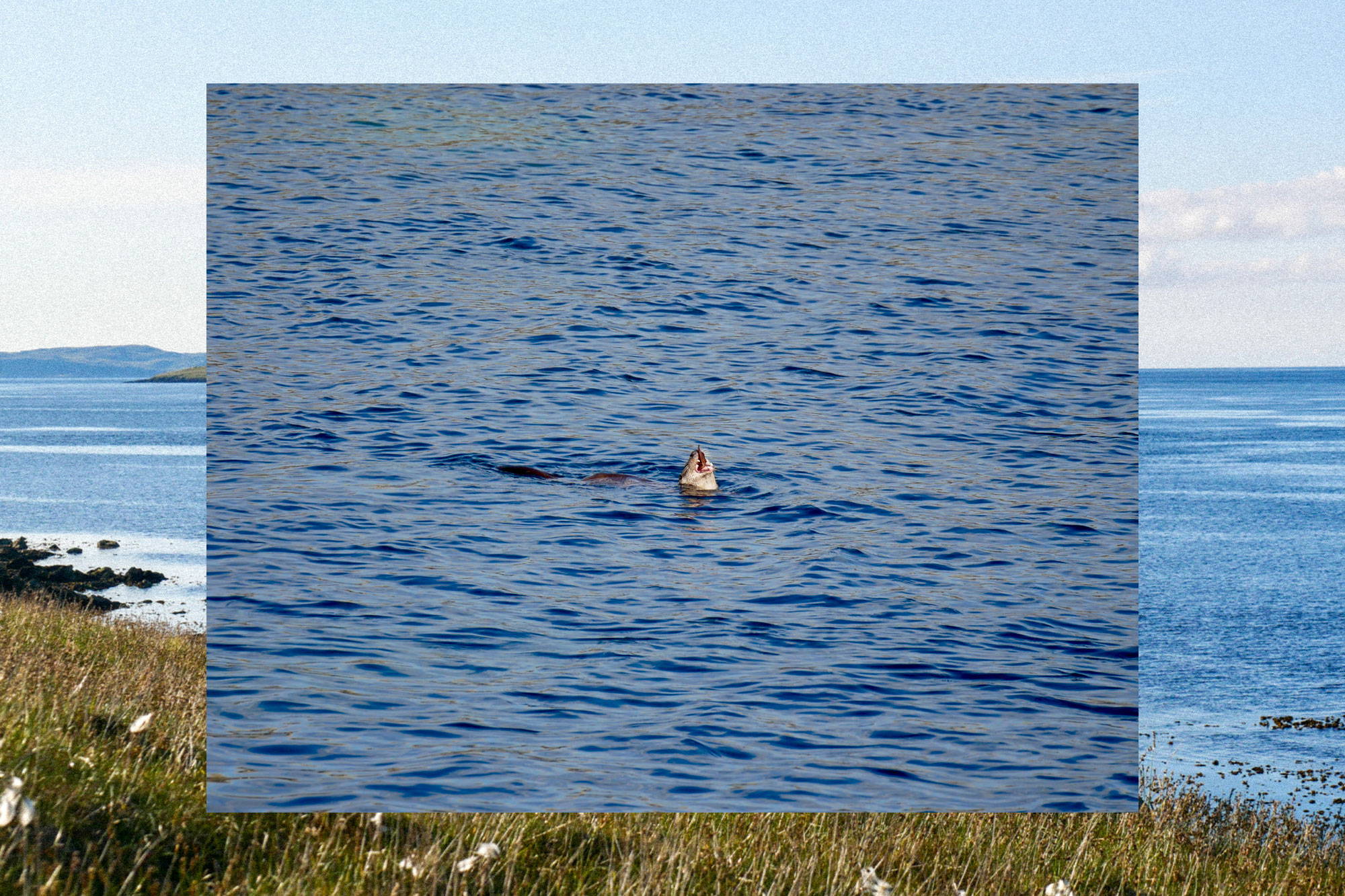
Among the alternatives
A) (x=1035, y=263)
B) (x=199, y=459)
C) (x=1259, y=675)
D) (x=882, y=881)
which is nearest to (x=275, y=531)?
(x=882, y=881)

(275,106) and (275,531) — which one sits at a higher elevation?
(275,106)

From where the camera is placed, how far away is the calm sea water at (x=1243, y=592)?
83.3 ft

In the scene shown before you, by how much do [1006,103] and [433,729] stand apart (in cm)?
481

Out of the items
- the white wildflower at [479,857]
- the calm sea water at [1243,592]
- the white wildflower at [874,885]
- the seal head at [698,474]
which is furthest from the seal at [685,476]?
the calm sea water at [1243,592]

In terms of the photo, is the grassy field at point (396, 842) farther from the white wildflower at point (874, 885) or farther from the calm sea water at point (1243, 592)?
the calm sea water at point (1243, 592)

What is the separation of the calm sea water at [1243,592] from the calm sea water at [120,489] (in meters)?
21.1

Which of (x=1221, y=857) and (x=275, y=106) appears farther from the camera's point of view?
(x=1221, y=857)

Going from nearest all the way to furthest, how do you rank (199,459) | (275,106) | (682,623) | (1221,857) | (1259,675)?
(682,623)
(275,106)
(1221,857)
(1259,675)
(199,459)

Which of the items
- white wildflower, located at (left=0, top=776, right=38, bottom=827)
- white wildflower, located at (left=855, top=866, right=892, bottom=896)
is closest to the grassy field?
white wildflower, located at (left=0, top=776, right=38, bottom=827)

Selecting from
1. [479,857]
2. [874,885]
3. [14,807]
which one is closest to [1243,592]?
[874,885]

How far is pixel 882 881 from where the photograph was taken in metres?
5.94

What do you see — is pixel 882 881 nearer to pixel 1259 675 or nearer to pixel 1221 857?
pixel 1221 857

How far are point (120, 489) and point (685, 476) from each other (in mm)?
59537

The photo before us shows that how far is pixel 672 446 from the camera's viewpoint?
295 inches
